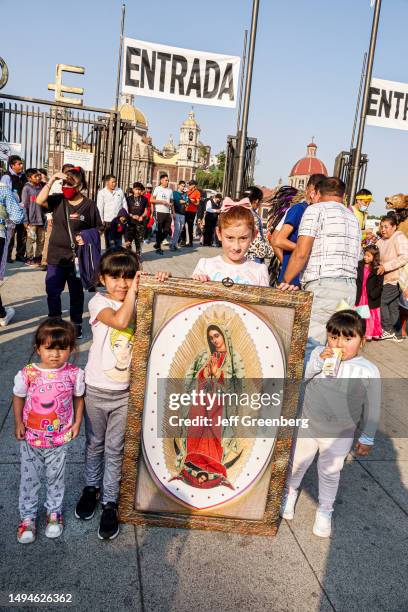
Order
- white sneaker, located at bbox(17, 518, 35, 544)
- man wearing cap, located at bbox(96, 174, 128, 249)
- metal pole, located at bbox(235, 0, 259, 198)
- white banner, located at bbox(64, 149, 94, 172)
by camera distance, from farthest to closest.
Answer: white banner, located at bbox(64, 149, 94, 172) → man wearing cap, located at bbox(96, 174, 128, 249) → metal pole, located at bbox(235, 0, 259, 198) → white sneaker, located at bbox(17, 518, 35, 544)

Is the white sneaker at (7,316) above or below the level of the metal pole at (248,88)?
below

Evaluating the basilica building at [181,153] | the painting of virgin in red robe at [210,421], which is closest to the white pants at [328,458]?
the painting of virgin in red robe at [210,421]

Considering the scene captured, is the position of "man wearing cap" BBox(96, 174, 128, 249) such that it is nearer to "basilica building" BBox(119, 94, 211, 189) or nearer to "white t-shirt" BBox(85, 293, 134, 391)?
"white t-shirt" BBox(85, 293, 134, 391)

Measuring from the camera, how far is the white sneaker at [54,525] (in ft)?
8.39

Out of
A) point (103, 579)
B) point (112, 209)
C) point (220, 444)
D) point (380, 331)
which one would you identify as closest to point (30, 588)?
point (103, 579)

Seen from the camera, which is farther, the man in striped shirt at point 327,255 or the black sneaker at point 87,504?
the man in striped shirt at point 327,255

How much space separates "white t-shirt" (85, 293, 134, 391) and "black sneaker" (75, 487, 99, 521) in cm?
62

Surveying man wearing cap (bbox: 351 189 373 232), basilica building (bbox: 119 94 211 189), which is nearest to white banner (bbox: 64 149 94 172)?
man wearing cap (bbox: 351 189 373 232)

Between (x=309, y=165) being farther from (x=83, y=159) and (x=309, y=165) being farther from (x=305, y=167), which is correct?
(x=83, y=159)

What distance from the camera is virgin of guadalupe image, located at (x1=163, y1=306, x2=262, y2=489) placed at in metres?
2.53

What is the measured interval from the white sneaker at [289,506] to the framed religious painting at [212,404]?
22 centimetres

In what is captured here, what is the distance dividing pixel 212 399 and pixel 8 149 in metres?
10.0

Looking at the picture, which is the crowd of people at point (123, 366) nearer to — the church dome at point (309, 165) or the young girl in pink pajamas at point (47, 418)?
the young girl in pink pajamas at point (47, 418)

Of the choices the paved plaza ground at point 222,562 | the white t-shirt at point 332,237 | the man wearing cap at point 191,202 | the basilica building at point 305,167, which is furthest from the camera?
the basilica building at point 305,167
